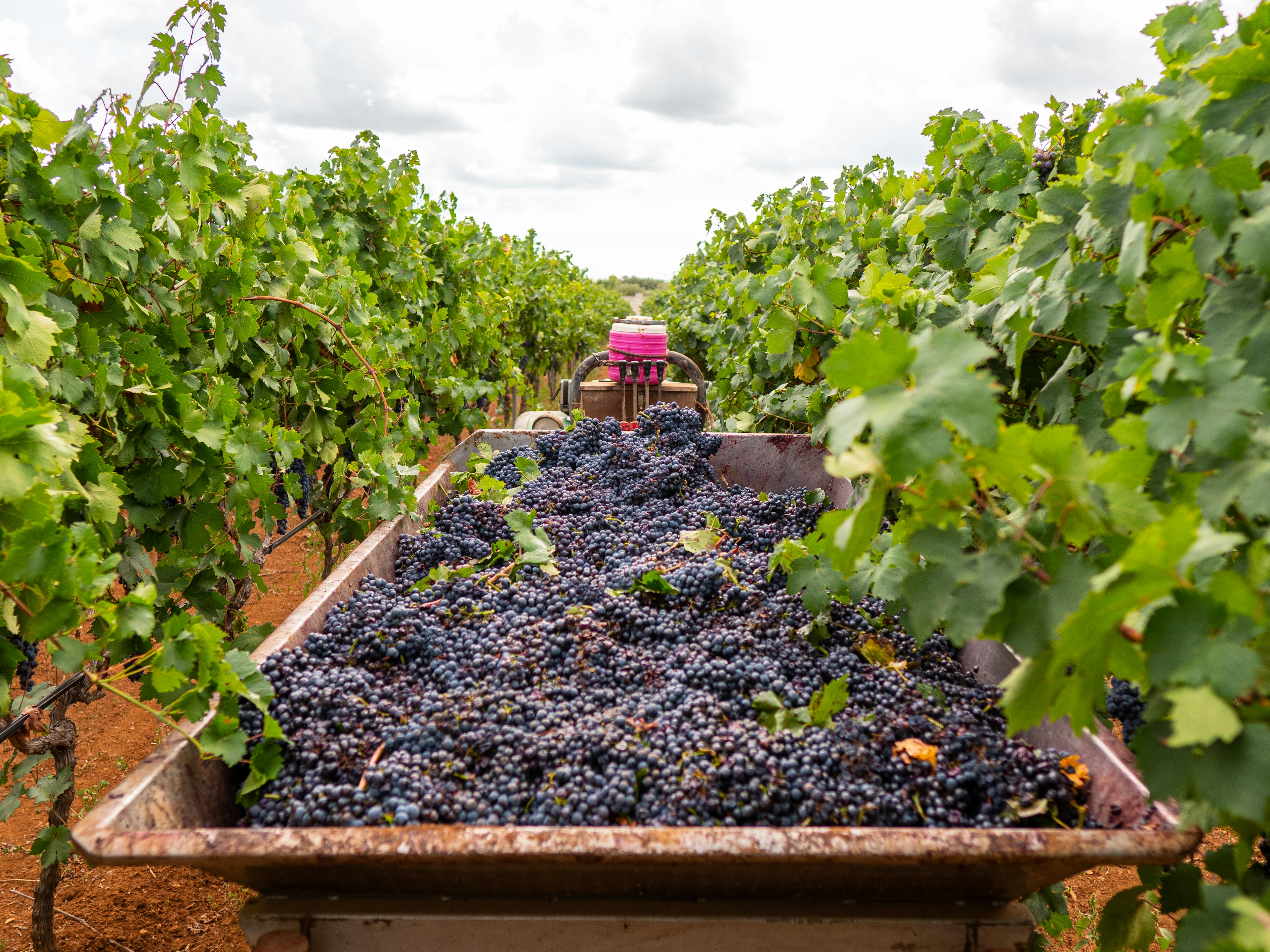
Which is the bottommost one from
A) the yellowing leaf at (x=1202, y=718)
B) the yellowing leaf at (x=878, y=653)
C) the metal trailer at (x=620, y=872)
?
the metal trailer at (x=620, y=872)

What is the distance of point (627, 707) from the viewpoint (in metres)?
1.77

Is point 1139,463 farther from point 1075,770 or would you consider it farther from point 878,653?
point 878,653

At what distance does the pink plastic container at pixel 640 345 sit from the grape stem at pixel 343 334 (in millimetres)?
1839

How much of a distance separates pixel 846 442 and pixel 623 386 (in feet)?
14.4

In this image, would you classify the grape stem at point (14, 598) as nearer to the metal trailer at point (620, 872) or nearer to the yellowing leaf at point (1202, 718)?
the metal trailer at point (620, 872)

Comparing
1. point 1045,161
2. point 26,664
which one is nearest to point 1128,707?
point 1045,161

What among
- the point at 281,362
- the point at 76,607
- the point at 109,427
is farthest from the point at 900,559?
the point at 281,362

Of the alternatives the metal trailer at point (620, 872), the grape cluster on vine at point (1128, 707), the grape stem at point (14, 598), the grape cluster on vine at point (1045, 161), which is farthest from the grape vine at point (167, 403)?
the grape cluster on vine at point (1045, 161)

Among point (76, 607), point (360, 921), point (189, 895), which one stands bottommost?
point (189, 895)

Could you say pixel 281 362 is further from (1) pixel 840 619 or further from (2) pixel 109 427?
(1) pixel 840 619

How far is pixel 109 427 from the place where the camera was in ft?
7.04

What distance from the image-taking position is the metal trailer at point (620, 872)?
1.28 metres

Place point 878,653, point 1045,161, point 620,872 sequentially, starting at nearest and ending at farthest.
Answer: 1. point 620,872
2. point 878,653
3. point 1045,161

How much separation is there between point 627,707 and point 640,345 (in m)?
3.76
